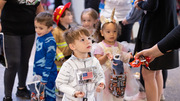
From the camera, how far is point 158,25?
255 centimetres

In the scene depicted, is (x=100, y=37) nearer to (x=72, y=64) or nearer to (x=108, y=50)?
(x=108, y=50)

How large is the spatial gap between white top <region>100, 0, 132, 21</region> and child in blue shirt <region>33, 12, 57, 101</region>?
3.03 ft

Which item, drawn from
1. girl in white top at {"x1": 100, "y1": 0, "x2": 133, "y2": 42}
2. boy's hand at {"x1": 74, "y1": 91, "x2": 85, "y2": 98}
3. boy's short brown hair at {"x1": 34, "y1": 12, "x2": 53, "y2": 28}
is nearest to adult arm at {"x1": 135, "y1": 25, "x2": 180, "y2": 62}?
boy's hand at {"x1": 74, "y1": 91, "x2": 85, "y2": 98}

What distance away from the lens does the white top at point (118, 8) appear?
3.26m

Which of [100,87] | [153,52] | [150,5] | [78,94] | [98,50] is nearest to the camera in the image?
[78,94]

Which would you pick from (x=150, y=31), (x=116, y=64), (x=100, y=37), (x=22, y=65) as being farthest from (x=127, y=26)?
(x=22, y=65)

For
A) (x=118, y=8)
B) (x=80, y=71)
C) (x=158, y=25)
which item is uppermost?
(x=118, y=8)

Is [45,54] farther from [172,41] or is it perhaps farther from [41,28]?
[172,41]

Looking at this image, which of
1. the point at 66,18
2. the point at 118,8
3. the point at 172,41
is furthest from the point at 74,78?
the point at 118,8

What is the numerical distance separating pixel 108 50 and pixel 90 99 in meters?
0.78

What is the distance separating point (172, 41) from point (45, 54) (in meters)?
1.30

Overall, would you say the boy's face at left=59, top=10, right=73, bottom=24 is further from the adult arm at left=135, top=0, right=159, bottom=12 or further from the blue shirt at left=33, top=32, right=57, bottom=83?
the adult arm at left=135, top=0, right=159, bottom=12

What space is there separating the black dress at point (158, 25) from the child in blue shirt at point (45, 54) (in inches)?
38.6

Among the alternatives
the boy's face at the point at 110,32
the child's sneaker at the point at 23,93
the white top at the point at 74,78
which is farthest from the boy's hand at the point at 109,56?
the child's sneaker at the point at 23,93
